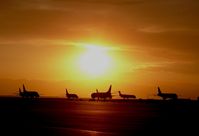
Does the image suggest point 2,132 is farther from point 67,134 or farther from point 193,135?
point 193,135

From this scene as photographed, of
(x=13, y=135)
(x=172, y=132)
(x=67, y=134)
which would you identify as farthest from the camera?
(x=172, y=132)

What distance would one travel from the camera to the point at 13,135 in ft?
125

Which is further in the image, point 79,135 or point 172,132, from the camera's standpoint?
point 172,132

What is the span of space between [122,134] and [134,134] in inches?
47.2

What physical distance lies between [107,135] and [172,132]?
755 cm

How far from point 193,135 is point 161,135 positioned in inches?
120

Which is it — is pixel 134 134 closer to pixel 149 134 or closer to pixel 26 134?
pixel 149 134

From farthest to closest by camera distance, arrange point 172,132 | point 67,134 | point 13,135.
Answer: point 172,132
point 67,134
point 13,135

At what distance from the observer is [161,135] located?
41.5 m

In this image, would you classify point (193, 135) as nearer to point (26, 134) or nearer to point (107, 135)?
point (107, 135)

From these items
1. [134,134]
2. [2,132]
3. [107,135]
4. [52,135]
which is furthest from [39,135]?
[134,134]

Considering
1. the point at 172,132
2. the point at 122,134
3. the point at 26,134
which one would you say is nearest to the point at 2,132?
the point at 26,134

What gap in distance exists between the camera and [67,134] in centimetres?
4075

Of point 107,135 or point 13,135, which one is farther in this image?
point 107,135
